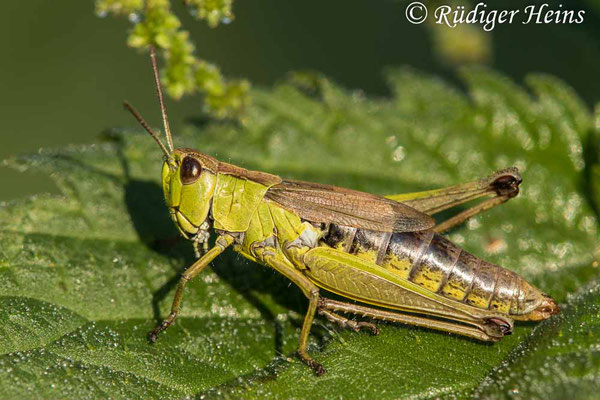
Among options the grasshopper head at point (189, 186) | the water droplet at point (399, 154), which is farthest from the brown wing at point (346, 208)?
the water droplet at point (399, 154)

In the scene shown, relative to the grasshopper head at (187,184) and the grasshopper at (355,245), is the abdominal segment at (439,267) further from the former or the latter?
the grasshopper head at (187,184)

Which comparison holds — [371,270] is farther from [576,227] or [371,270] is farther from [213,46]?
[213,46]

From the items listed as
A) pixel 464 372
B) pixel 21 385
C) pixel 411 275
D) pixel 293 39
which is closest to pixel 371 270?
pixel 411 275

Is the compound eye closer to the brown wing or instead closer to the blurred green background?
the brown wing

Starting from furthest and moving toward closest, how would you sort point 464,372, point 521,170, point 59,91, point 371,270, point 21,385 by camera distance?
point 59,91, point 521,170, point 371,270, point 464,372, point 21,385

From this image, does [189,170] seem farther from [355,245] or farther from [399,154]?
[399,154]

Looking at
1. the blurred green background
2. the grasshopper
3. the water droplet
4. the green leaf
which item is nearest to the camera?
the green leaf

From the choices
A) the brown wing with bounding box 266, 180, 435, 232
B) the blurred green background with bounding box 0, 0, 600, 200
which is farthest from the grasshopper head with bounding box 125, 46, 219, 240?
the blurred green background with bounding box 0, 0, 600, 200
